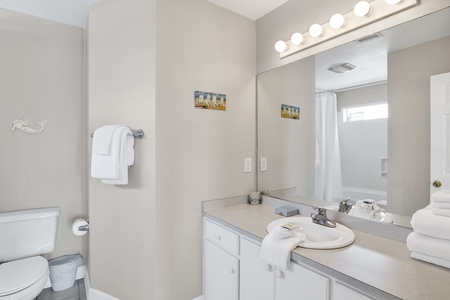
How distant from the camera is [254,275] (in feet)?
4.33

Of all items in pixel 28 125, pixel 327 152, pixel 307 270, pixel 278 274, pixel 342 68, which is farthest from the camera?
pixel 28 125

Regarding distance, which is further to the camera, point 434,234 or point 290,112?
point 290,112

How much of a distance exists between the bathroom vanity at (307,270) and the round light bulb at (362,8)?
49.0 inches

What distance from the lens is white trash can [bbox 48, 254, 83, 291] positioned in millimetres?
2055

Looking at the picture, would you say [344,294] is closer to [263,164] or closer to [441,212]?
[441,212]

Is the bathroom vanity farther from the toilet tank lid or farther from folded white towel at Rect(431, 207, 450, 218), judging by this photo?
the toilet tank lid

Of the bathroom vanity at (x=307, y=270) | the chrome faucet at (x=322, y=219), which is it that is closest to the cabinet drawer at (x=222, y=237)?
the bathroom vanity at (x=307, y=270)

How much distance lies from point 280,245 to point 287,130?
3.49 ft

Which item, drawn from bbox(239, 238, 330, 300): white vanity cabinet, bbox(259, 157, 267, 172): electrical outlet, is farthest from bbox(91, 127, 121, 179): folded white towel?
bbox(259, 157, 267, 172): electrical outlet

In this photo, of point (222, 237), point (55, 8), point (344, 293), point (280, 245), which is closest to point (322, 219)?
point (280, 245)

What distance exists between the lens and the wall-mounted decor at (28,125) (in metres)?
1.97

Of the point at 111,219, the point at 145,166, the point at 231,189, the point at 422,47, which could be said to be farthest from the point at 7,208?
the point at 422,47

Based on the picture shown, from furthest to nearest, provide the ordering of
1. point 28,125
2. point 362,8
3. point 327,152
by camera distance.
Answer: point 28,125 → point 327,152 → point 362,8

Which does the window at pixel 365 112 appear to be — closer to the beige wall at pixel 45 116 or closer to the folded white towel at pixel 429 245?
the folded white towel at pixel 429 245
